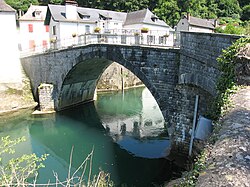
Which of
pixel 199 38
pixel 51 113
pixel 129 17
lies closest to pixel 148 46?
pixel 199 38

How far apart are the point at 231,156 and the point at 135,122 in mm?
14645

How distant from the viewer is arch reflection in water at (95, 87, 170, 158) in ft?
43.3

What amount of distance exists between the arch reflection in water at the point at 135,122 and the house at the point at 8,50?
7227mm

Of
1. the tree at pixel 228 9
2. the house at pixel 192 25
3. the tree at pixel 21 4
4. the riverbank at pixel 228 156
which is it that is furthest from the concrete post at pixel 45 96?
the tree at pixel 228 9

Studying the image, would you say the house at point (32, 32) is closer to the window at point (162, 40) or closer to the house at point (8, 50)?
the house at point (8, 50)

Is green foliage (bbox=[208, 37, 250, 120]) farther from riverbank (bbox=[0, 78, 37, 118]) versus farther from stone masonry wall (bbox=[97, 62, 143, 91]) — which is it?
stone masonry wall (bbox=[97, 62, 143, 91])

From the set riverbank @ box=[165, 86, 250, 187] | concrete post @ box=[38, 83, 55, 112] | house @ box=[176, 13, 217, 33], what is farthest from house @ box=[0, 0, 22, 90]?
house @ box=[176, 13, 217, 33]

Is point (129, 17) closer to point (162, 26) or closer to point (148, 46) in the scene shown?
point (162, 26)

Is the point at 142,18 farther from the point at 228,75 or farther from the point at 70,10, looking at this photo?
the point at 228,75

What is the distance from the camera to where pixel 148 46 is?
11.3 metres

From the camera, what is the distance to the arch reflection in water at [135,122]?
13.2 metres

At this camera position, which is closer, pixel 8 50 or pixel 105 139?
pixel 105 139

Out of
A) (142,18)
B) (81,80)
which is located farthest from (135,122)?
(142,18)

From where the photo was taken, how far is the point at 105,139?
568 inches
